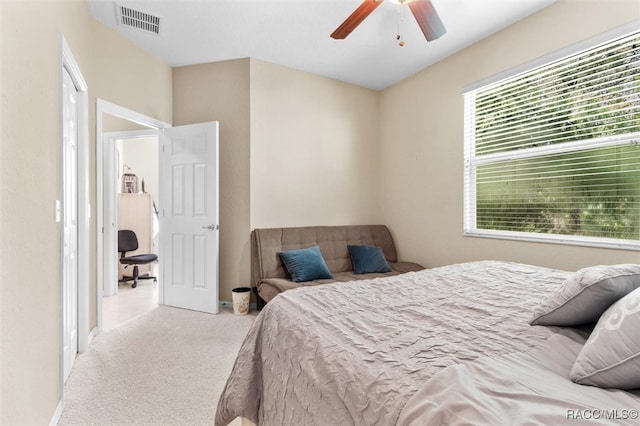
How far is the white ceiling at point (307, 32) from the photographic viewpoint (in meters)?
2.65

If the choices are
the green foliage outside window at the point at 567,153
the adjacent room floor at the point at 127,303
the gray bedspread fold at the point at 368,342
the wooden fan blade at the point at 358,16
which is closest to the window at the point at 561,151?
the green foliage outside window at the point at 567,153

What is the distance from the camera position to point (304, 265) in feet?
11.1

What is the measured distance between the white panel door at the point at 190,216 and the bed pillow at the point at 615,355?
10.6 feet

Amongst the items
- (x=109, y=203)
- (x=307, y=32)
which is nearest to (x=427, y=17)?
(x=307, y=32)

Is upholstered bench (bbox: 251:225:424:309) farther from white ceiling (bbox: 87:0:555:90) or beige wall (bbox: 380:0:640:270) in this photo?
white ceiling (bbox: 87:0:555:90)

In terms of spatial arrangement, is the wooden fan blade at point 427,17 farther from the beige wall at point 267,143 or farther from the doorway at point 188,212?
the doorway at point 188,212

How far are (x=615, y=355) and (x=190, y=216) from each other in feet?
11.9

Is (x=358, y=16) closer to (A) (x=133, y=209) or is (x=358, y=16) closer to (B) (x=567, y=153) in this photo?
(B) (x=567, y=153)

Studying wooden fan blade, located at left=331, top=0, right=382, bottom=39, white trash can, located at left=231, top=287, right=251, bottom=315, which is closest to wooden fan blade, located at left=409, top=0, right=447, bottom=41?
wooden fan blade, located at left=331, top=0, right=382, bottom=39

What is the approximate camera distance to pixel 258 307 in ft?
12.0

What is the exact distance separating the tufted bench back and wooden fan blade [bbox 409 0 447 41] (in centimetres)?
231

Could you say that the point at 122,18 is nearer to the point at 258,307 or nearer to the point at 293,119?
the point at 293,119

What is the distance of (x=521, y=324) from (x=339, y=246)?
2.79m

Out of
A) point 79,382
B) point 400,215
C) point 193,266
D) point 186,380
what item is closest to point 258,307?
point 193,266
